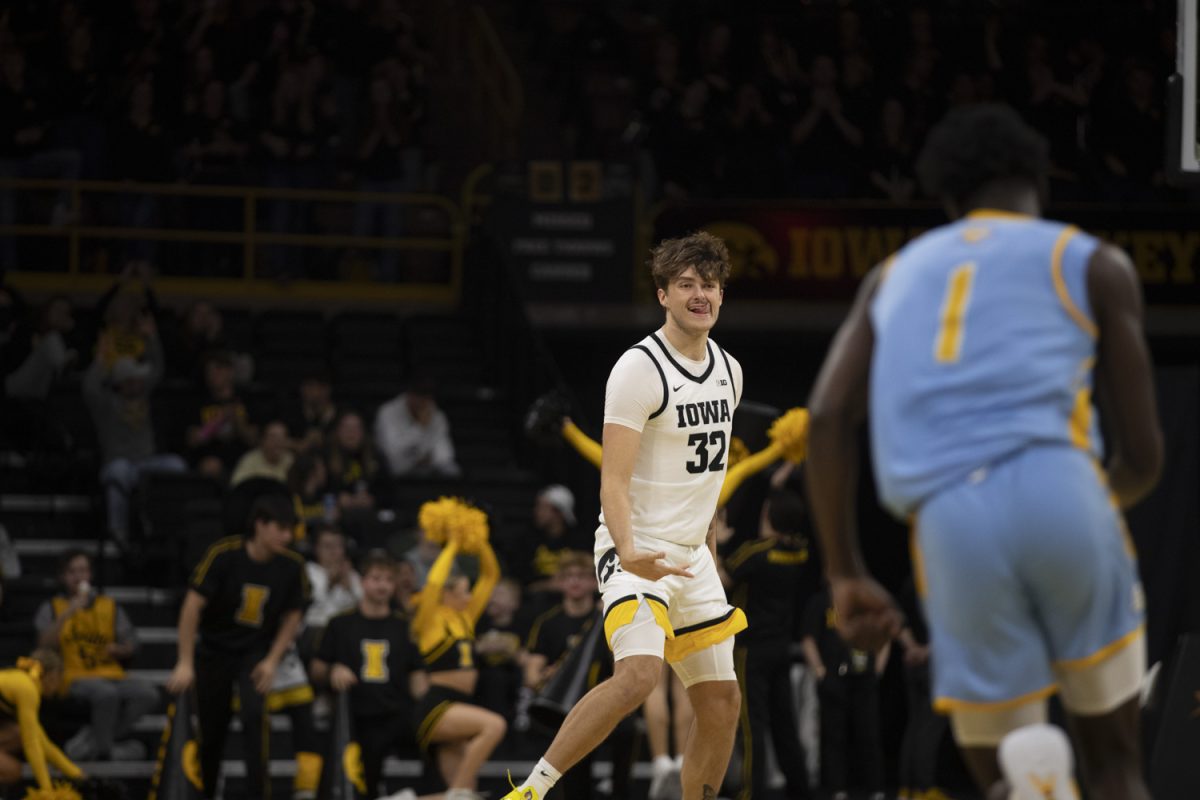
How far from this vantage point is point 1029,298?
435cm

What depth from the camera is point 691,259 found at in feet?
25.1

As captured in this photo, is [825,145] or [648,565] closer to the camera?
[648,565]

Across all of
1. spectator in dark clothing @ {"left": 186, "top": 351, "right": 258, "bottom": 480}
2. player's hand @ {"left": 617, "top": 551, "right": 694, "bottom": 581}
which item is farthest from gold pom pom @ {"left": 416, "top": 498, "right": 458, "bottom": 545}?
spectator in dark clothing @ {"left": 186, "top": 351, "right": 258, "bottom": 480}

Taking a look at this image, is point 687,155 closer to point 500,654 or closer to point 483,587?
point 500,654

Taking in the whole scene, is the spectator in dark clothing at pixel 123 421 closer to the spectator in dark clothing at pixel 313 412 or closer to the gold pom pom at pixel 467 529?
the spectator in dark clothing at pixel 313 412

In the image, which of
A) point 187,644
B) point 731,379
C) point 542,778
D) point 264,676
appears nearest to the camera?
point 542,778

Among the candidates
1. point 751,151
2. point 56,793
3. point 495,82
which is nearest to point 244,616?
point 56,793

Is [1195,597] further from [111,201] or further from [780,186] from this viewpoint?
[111,201]

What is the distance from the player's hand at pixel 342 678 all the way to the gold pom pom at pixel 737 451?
10.8ft

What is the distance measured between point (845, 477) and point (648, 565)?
2435mm

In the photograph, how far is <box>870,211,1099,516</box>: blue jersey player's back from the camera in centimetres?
432

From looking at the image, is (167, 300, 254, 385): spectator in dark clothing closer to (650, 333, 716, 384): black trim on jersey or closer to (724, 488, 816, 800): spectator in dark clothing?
(724, 488, 816, 800): spectator in dark clothing

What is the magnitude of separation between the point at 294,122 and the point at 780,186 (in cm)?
492

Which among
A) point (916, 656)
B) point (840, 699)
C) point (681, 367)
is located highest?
point (681, 367)
